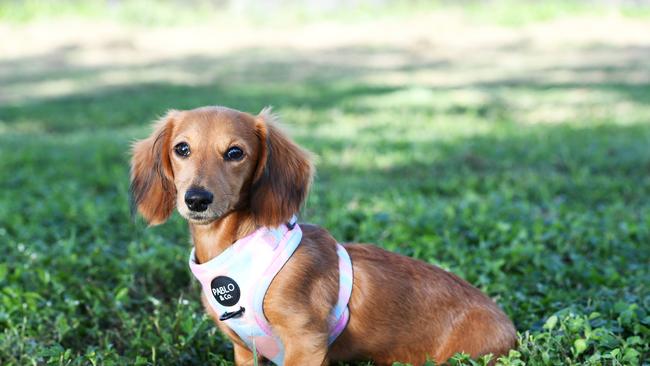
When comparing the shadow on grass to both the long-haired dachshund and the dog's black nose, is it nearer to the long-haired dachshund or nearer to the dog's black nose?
the long-haired dachshund

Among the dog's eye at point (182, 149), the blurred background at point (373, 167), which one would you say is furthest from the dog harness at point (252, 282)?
the blurred background at point (373, 167)

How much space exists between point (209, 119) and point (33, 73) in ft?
61.2

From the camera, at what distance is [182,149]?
338 cm

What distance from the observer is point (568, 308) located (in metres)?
4.05

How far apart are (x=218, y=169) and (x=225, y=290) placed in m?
→ 0.55

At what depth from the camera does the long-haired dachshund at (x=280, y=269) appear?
10.7 ft

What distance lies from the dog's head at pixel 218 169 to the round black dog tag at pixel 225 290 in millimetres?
299

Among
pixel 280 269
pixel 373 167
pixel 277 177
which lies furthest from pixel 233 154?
pixel 373 167

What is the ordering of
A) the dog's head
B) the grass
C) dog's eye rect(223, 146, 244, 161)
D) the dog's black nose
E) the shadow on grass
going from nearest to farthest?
the dog's black nose
the dog's head
dog's eye rect(223, 146, 244, 161)
the shadow on grass
the grass

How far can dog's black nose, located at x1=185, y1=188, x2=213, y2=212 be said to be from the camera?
3.07 m

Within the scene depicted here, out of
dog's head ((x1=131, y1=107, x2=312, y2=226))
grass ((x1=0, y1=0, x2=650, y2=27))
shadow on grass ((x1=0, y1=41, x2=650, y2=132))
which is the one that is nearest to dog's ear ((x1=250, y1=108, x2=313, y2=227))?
dog's head ((x1=131, y1=107, x2=312, y2=226))

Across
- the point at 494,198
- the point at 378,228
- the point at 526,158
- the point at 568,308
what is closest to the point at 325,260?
the point at 568,308

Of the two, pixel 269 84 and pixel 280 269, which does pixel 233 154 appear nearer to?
pixel 280 269

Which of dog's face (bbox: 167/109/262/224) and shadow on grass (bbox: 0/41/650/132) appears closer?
dog's face (bbox: 167/109/262/224)
